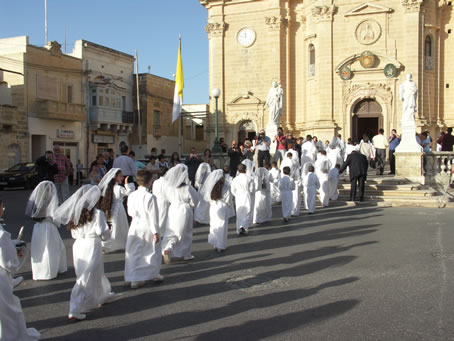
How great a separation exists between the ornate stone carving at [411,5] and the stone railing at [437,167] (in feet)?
45.6

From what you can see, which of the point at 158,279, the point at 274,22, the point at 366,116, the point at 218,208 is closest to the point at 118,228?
the point at 218,208

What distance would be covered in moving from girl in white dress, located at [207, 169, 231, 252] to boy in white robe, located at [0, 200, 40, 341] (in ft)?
15.4

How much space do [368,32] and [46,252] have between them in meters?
26.9

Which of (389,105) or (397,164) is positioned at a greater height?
(389,105)

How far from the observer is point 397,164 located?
18234 mm

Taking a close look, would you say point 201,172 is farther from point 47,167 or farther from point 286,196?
point 47,167

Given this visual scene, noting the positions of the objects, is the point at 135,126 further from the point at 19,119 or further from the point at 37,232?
the point at 37,232

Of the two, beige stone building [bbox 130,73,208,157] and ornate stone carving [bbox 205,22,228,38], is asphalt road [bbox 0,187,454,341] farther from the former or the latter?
beige stone building [bbox 130,73,208,157]

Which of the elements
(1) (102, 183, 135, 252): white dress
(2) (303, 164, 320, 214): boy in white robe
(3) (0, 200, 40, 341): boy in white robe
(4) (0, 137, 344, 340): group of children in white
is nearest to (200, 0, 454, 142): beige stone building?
(2) (303, 164, 320, 214): boy in white robe

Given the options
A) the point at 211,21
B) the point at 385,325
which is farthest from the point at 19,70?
the point at 385,325

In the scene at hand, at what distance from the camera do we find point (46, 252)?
7.03 m

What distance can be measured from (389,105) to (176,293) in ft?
85.1

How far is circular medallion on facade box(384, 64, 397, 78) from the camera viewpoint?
28844 mm

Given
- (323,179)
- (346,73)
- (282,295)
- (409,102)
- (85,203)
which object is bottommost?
(282,295)
